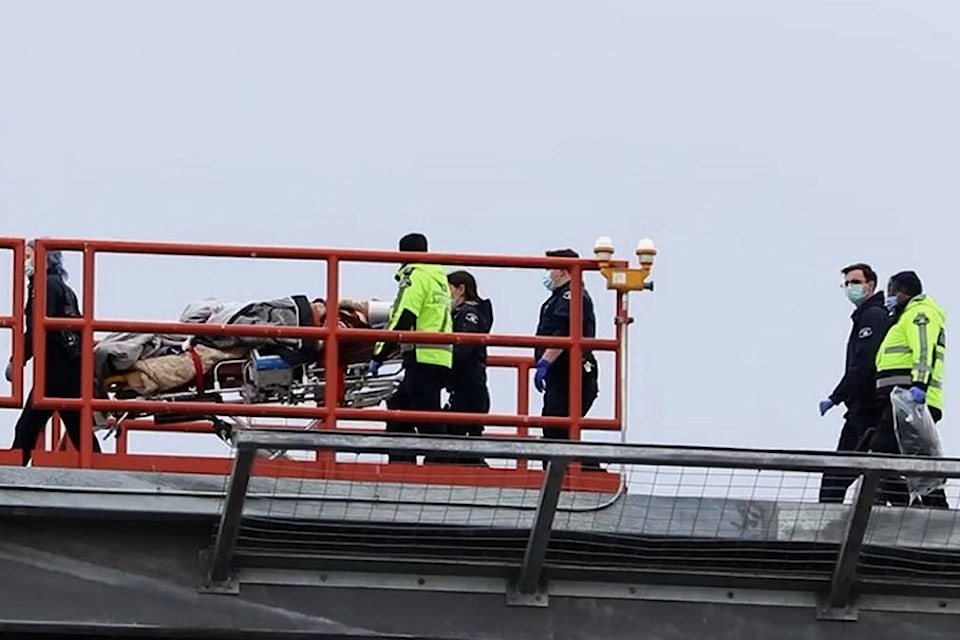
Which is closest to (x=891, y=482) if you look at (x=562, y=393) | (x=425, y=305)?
(x=562, y=393)

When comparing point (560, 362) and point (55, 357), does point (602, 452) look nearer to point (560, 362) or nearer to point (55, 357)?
point (560, 362)

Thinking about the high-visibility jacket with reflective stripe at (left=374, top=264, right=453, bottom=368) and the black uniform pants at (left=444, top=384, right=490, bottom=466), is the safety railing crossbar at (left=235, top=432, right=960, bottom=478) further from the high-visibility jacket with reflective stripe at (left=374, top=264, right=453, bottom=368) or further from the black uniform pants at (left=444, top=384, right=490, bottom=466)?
the black uniform pants at (left=444, top=384, right=490, bottom=466)

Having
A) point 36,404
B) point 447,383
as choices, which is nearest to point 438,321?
point 447,383

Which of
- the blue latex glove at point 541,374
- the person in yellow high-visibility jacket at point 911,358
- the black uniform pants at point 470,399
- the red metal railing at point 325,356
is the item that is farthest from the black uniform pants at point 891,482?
the black uniform pants at point 470,399

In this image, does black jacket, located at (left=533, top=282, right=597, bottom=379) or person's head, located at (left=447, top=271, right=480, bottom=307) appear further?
person's head, located at (left=447, top=271, right=480, bottom=307)

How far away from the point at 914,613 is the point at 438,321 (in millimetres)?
3265

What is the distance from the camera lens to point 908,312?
13.7 meters

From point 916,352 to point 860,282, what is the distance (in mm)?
1081

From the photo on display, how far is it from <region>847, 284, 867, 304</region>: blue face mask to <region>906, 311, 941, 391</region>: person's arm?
0.80m

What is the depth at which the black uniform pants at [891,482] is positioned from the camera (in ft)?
39.4

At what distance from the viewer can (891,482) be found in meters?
12.0

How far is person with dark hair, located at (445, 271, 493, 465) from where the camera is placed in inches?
530

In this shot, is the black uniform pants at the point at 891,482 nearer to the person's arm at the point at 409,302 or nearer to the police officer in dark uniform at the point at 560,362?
the police officer in dark uniform at the point at 560,362

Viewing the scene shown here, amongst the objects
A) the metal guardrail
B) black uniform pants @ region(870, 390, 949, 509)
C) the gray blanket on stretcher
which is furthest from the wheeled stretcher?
black uniform pants @ region(870, 390, 949, 509)
